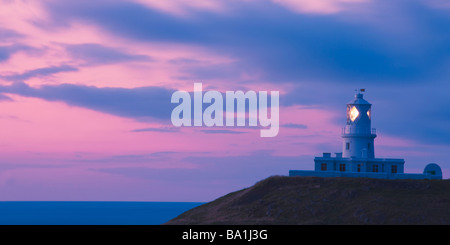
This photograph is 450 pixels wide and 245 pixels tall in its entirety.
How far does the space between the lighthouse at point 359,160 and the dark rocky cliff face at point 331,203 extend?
6500mm

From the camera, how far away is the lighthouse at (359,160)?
298 feet

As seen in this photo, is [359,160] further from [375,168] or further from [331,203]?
[331,203]

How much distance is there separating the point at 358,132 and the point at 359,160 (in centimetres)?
459

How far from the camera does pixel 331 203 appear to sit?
78375 mm

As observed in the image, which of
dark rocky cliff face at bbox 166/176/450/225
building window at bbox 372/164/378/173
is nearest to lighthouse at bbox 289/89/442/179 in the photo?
building window at bbox 372/164/378/173

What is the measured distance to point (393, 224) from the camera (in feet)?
238

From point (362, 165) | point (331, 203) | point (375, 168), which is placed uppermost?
point (362, 165)

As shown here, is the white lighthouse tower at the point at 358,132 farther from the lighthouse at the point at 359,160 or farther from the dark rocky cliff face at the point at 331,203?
the dark rocky cliff face at the point at 331,203

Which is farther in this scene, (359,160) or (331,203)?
(359,160)

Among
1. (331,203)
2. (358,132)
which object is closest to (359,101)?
(358,132)

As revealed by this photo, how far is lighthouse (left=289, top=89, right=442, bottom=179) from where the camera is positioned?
298 ft

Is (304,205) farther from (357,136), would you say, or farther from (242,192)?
(357,136)
